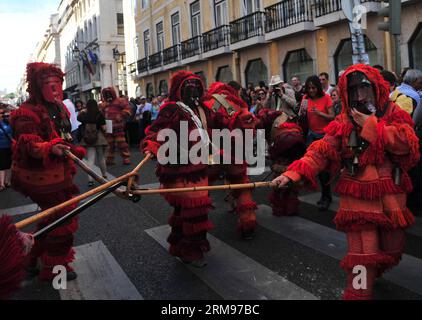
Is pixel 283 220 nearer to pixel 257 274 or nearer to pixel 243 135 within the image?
pixel 243 135

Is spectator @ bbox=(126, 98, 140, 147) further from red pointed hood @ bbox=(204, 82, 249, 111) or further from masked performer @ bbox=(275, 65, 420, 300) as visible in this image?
masked performer @ bbox=(275, 65, 420, 300)

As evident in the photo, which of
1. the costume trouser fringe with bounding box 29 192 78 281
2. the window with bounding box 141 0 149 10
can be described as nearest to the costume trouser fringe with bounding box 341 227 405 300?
the costume trouser fringe with bounding box 29 192 78 281

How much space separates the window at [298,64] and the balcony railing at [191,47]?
656 centimetres

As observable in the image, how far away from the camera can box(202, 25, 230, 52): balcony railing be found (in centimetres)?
1981

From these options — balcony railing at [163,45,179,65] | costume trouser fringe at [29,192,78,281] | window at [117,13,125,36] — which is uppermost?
window at [117,13,125,36]

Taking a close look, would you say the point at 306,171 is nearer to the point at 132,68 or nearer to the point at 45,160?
the point at 45,160

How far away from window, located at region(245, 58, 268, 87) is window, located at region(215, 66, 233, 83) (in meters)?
1.47

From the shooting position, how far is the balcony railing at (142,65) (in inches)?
1151

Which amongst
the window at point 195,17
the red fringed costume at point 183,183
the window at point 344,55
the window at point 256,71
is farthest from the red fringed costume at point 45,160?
the window at point 195,17

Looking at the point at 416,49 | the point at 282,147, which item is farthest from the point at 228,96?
the point at 416,49

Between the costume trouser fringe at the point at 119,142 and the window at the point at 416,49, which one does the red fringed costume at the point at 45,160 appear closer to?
the costume trouser fringe at the point at 119,142

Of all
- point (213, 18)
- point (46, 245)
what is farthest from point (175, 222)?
point (213, 18)

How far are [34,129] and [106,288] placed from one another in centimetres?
155
